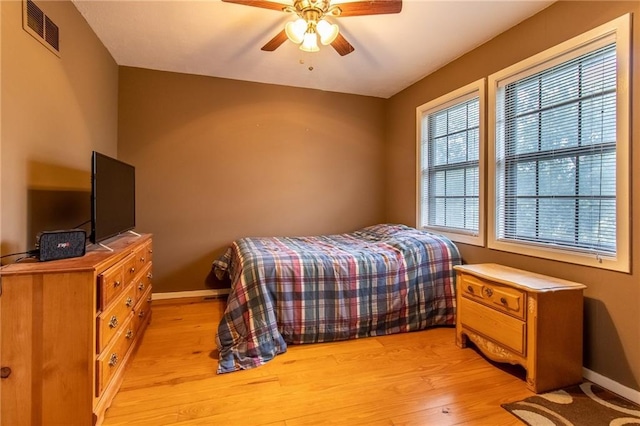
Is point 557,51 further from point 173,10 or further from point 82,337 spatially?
point 82,337

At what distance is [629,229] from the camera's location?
173 centimetres

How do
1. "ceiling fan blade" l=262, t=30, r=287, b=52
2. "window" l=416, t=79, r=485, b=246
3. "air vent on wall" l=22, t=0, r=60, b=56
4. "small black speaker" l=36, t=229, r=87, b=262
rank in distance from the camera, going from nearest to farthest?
"small black speaker" l=36, t=229, r=87, b=262 → "air vent on wall" l=22, t=0, r=60, b=56 → "ceiling fan blade" l=262, t=30, r=287, b=52 → "window" l=416, t=79, r=485, b=246

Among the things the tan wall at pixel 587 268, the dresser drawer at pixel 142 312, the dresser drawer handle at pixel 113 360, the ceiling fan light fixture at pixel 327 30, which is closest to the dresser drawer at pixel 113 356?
the dresser drawer handle at pixel 113 360

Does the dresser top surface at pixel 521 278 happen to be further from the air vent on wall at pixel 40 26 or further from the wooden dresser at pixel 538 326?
the air vent on wall at pixel 40 26

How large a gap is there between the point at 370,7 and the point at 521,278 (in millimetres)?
1947

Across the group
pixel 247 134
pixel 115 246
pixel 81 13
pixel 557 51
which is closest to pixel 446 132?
pixel 557 51

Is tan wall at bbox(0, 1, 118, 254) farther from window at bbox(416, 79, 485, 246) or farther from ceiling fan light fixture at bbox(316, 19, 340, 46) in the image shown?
window at bbox(416, 79, 485, 246)

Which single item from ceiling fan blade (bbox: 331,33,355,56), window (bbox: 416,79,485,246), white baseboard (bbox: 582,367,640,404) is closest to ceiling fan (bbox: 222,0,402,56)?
ceiling fan blade (bbox: 331,33,355,56)

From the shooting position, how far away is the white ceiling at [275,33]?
2.26m

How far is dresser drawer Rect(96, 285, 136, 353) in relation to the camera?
4.76ft

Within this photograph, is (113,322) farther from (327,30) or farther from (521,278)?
(521,278)

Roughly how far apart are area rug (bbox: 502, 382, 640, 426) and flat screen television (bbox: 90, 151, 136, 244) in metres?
2.50

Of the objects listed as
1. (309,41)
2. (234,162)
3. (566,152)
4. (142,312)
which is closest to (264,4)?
(309,41)

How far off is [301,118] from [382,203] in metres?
1.56
